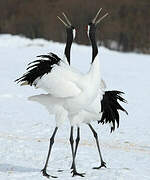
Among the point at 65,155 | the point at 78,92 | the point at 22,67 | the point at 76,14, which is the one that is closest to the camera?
the point at 78,92

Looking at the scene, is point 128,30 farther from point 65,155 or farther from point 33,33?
point 65,155

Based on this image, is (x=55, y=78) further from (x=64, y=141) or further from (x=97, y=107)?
(x=64, y=141)

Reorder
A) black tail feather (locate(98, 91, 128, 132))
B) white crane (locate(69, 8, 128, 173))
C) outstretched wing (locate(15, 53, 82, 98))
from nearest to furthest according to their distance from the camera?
outstretched wing (locate(15, 53, 82, 98))
white crane (locate(69, 8, 128, 173))
black tail feather (locate(98, 91, 128, 132))

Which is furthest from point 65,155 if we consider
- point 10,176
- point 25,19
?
point 25,19

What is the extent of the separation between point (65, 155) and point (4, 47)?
20768 millimetres

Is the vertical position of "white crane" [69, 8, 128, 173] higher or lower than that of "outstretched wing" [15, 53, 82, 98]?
lower

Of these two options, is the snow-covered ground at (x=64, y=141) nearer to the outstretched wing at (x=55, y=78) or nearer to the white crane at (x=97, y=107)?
the white crane at (x=97, y=107)

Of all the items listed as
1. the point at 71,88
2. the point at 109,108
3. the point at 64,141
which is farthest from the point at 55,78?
the point at 64,141

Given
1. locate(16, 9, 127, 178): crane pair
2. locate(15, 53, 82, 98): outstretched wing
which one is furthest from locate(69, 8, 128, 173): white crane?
locate(15, 53, 82, 98): outstretched wing

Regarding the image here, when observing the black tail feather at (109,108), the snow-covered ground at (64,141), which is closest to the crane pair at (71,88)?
the black tail feather at (109,108)

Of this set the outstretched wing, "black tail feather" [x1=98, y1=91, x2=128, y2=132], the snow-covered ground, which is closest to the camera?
the outstretched wing

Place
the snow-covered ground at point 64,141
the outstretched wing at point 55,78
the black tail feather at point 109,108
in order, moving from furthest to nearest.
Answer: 1. the snow-covered ground at point 64,141
2. the black tail feather at point 109,108
3. the outstretched wing at point 55,78

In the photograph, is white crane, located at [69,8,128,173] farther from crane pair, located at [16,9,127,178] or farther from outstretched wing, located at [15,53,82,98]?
outstretched wing, located at [15,53,82,98]

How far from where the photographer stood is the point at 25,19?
35.8 meters
